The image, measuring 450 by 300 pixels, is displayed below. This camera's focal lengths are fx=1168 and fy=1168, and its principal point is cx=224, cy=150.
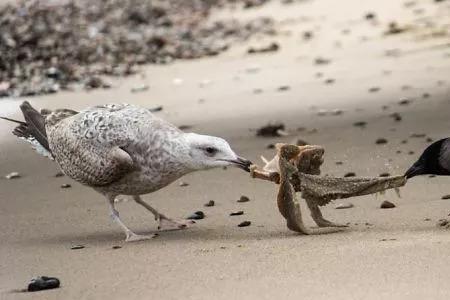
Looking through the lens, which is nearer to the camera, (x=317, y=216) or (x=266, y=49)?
(x=317, y=216)

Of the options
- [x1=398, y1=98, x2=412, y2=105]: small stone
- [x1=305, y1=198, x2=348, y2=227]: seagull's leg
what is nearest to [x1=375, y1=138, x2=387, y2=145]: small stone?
[x1=398, y1=98, x2=412, y2=105]: small stone

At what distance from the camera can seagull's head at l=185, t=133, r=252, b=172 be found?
21.4 ft

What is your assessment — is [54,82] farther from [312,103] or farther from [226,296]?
[226,296]

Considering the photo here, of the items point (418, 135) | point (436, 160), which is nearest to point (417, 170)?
point (436, 160)

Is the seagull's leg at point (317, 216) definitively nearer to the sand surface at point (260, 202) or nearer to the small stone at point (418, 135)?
the sand surface at point (260, 202)

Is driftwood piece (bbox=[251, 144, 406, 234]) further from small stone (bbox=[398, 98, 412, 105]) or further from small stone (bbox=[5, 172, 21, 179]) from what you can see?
small stone (bbox=[398, 98, 412, 105])

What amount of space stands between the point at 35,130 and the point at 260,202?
1559mm

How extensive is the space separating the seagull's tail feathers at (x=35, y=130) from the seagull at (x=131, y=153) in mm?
446

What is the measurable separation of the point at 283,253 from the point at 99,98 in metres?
6.83

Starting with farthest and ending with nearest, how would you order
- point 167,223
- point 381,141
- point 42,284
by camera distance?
1. point 381,141
2. point 167,223
3. point 42,284

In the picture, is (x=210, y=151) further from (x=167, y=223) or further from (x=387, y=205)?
(x=387, y=205)

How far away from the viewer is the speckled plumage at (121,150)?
6719mm

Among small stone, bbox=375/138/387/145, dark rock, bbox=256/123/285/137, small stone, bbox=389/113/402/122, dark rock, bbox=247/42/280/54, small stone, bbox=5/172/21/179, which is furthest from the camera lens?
dark rock, bbox=247/42/280/54

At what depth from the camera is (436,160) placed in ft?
21.8
